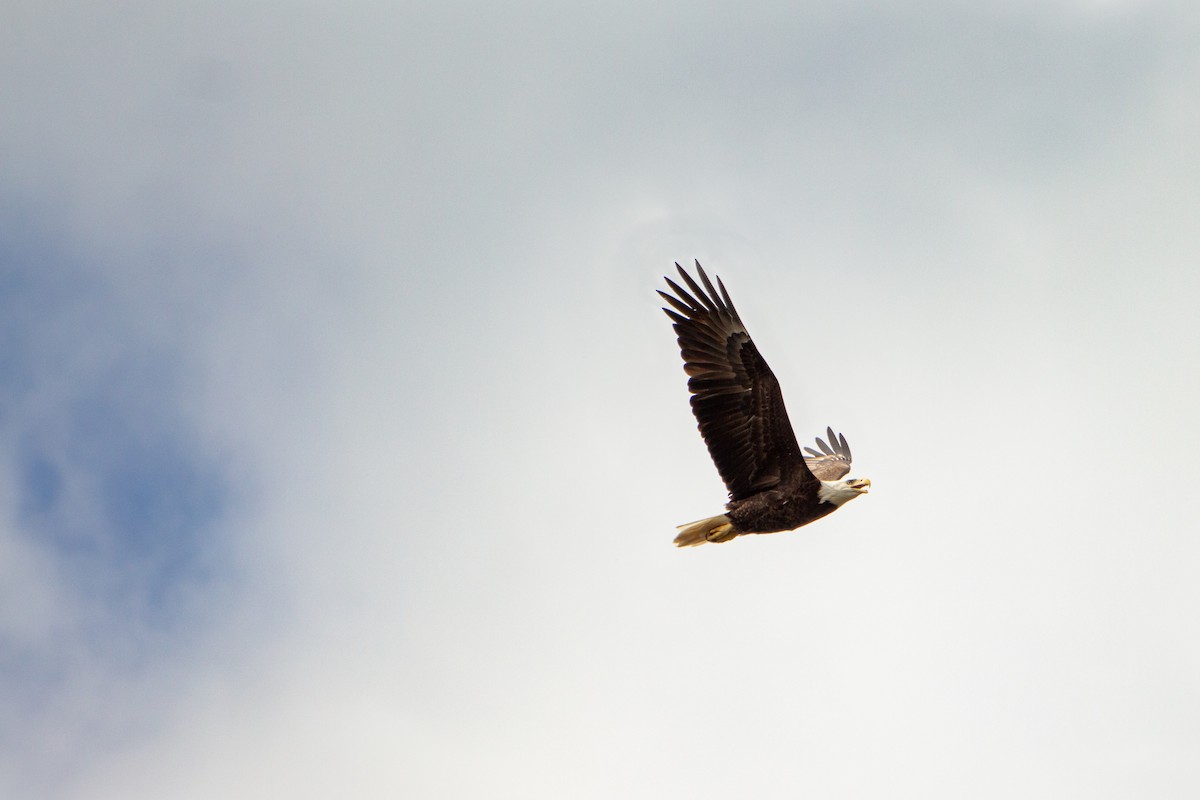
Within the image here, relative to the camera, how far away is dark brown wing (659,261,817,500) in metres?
16.5

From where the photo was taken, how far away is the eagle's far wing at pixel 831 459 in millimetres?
19797

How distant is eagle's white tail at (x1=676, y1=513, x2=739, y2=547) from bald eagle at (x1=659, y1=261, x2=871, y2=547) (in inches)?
3.3

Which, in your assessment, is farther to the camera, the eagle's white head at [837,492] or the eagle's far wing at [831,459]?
the eagle's far wing at [831,459]

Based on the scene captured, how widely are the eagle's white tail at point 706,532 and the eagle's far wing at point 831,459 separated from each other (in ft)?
7.77

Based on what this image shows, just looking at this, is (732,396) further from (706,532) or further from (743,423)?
(706,532)

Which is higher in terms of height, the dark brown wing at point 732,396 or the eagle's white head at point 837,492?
the dark brown wing at point 732,396

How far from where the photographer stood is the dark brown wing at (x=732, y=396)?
54.0 feet

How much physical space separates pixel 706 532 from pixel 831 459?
4.64m

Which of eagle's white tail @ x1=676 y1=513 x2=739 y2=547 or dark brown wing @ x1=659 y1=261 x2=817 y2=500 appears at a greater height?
dark brown wing @ x1=659 y1=261 x2=817 y2=500

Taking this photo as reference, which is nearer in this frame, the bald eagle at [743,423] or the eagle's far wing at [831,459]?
the bald eagle at [743,423]

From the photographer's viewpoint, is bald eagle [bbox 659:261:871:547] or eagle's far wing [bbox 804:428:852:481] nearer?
bald eagle [bbox 659:261:871:547]

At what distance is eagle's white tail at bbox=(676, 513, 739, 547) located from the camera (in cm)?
1691

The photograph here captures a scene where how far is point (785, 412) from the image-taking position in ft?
53.9

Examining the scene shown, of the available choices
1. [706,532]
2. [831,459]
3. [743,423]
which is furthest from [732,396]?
[831,459]
